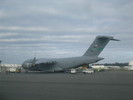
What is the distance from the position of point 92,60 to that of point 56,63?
9.81 m

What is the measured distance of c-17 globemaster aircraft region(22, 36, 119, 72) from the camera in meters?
52.9

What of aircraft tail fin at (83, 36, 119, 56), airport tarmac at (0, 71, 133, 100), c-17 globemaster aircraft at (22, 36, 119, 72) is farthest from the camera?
aircraft tail fin at (83, 36, 119, 56)

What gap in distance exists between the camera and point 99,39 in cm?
5378

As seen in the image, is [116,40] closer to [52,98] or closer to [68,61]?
[68,61]

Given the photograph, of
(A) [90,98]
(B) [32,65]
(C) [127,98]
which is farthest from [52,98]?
(B) [32,65]

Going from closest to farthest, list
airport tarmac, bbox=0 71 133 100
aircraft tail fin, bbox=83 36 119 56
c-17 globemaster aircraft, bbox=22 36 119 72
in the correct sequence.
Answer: airport tarmac, bbox=0 71 133 100
c-17 globemaster aircraft, bbox=22 36 119 72
aircraft tail fin, bbox=83 36 119 56

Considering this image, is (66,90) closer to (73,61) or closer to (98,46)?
(73,61)

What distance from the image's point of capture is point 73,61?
54062 millimetres

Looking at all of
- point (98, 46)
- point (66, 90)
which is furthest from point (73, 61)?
point (66, 90)

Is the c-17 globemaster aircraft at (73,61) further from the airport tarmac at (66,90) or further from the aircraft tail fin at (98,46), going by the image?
the airport tarmac at (66,90)

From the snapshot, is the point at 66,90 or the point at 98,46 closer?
the point at 66,90

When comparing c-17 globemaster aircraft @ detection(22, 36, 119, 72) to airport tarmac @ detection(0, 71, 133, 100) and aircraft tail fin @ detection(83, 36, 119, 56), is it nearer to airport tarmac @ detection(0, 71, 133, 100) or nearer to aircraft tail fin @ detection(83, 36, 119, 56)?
aircraft tail fin @ detection(83, 36, 119, 56)

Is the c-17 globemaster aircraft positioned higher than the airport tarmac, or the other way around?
the c-17 globemaster aircraft

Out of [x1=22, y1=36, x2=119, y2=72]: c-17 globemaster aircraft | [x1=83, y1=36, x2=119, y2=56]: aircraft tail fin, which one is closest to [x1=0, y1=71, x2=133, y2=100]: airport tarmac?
[x1=22, y1=36, x2=119, y2=72]: c-17 globemaster aircraft
